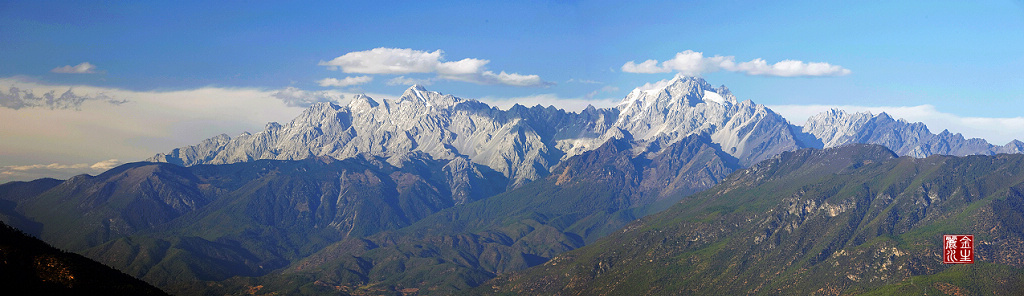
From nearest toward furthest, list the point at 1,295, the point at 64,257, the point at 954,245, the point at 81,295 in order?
the point at 1,295, the point at 81,295, the point at 64,257, the point at 954,245

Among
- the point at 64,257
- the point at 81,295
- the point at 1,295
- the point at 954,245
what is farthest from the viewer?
the point at 954,245

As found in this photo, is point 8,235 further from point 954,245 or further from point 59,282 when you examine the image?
point 954,245

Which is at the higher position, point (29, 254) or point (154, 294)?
point (29, 254)

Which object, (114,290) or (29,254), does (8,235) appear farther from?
(114,290)

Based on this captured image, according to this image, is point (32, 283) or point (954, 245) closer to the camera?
point (32, 283)

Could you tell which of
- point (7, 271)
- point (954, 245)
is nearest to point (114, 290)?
point (7, 271)

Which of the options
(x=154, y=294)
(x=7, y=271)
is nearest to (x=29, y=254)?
(x=7, y=271)
